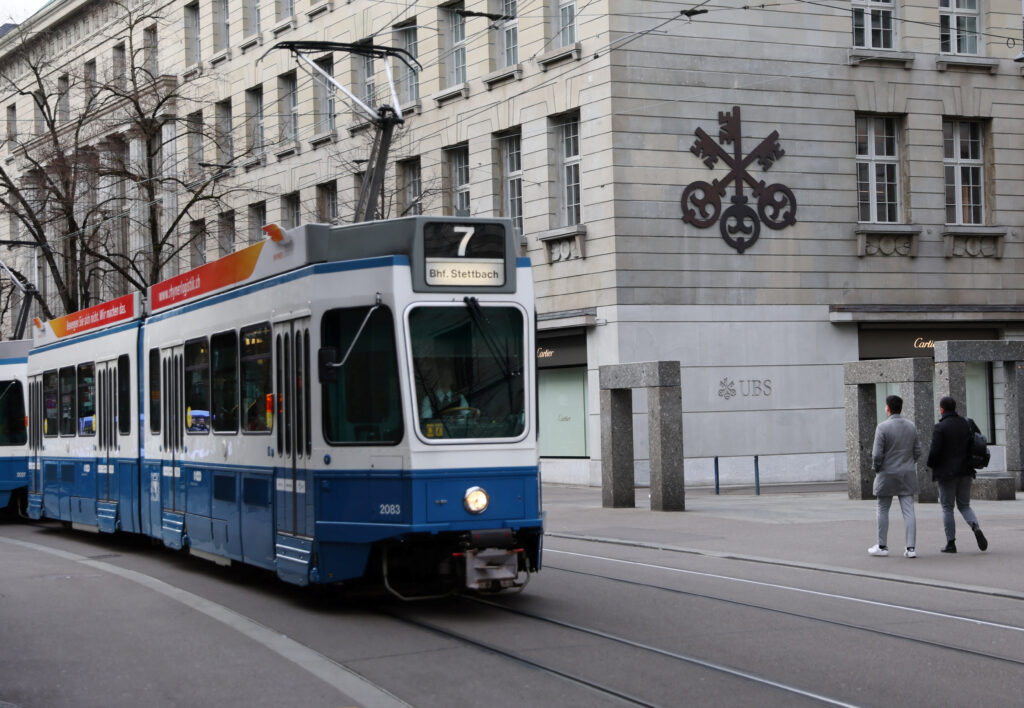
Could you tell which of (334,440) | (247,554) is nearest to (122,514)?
(247,554)

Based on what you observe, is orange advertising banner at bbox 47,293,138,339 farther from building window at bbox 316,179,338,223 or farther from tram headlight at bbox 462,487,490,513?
building window at bbox 316,179,338,223

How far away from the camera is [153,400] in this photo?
1543 cm

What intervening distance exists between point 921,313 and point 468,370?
22.1m

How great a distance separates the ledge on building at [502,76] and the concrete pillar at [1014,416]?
12806mm

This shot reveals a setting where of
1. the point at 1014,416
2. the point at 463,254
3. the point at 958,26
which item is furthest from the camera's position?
the point at 958,26

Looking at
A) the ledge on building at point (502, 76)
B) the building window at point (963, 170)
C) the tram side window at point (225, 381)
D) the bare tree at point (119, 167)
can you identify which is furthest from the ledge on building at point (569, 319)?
the tram side window at point (225, 381)

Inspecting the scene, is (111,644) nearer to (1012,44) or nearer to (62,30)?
(1012,44)

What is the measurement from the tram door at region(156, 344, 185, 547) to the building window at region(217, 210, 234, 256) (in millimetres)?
27376

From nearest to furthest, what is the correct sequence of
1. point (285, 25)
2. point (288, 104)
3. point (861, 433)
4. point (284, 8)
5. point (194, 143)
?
point (861, 433) < point (285, 25) < point (288, 104) < point (284, 8) < point (194, 143)

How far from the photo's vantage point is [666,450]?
21.6m

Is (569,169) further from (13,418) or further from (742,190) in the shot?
(13,418)

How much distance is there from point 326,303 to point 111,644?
9.73 ft

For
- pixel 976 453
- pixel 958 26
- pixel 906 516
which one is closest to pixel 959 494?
pixel 976 453

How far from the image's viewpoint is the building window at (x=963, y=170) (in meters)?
31.3
